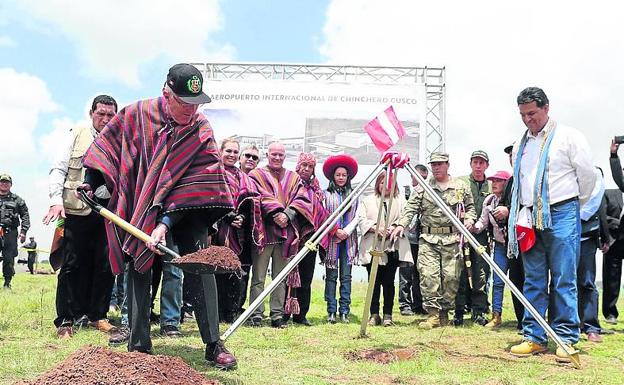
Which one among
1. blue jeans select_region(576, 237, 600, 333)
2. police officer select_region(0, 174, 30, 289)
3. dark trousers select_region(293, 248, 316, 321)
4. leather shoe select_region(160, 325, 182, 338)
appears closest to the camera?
leather shoe select_region(160, 325, 182, 338)

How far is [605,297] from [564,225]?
362 centimetres

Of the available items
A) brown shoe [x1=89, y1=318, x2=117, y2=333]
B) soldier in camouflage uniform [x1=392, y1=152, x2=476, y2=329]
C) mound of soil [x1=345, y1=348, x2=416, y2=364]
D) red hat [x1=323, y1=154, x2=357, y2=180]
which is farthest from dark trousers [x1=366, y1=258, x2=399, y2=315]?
brown shoe [x1=89, y1=318, x2=117, y2=333]

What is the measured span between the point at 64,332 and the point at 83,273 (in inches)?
22.6

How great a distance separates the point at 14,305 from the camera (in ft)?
23.5

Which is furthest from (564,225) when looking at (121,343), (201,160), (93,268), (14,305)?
(14,305)

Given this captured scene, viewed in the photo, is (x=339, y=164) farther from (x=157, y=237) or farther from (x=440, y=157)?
(x=157, y=237)

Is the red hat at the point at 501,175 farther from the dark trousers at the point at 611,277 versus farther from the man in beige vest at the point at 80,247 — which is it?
the man in beige vest at the point at 80,247

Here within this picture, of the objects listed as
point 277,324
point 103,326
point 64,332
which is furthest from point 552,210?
point 64,332

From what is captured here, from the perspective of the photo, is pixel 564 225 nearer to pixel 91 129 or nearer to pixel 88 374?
pixel 88 374

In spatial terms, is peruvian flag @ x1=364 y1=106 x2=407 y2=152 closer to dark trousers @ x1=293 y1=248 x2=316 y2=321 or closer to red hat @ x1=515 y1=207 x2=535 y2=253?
red hat @ x1=515 y1=207 x2=535 y2=253

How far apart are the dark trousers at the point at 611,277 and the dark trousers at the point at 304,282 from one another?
12.8ft

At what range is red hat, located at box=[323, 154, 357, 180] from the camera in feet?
23.0

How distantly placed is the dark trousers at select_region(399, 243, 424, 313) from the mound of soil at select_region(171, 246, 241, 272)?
4959 millimetres

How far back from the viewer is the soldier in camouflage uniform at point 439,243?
250 inches
